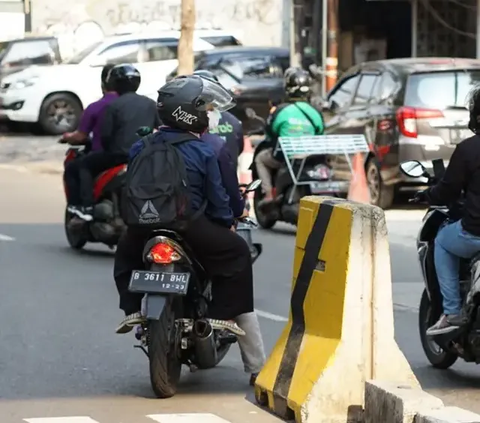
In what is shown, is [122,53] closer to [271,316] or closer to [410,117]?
[410,117]

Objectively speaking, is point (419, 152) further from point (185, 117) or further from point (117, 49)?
point (117, 49)

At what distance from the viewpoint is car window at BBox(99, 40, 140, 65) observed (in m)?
27.6

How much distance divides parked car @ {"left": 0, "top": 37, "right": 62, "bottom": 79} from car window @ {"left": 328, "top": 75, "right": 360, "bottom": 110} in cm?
1138

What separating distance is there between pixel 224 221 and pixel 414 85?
932 cm

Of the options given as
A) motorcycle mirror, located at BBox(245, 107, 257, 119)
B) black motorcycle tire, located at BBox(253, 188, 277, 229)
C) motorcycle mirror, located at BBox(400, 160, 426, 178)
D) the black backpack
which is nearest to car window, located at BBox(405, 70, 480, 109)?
black motorcycle tire, located at BBox(253, 188, 277, 229)

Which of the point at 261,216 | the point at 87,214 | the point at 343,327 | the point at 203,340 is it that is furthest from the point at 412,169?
the point at 261,216

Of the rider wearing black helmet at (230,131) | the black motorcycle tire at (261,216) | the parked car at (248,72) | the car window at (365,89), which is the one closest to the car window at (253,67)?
the parked car at (248,72)

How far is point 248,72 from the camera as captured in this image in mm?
26812

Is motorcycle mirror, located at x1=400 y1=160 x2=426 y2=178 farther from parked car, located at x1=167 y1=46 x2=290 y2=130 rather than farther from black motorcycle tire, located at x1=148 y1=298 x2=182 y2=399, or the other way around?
parked car, located at x1=167 y1=46 x2=290 y2=130

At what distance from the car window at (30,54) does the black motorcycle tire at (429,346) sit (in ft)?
68.8

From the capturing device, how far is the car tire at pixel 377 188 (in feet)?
54.8

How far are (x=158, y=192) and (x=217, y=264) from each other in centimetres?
52

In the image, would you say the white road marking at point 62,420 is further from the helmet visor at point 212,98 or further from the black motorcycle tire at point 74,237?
the black motorcycle tire at point 74,237

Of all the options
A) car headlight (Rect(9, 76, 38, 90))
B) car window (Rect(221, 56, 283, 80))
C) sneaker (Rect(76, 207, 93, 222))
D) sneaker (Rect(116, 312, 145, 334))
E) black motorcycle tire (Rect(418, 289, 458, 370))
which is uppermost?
sneaker (Rect(116, 312, 145, 334))
